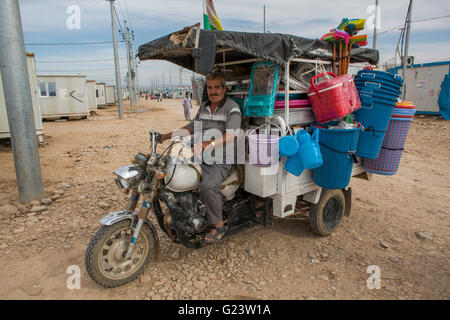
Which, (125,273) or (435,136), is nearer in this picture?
(125,273)

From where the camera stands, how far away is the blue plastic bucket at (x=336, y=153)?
10.3ft

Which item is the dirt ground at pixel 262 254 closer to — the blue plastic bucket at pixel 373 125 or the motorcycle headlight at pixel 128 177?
the motorcycle headlight at pixel 128 177

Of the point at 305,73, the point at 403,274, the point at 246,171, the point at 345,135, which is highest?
the point at 305,73

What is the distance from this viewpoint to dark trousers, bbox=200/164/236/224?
2.94 m

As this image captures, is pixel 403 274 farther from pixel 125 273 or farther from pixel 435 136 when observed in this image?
pixel 435 136

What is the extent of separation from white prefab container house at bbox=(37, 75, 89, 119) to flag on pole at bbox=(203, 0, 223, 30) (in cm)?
1677

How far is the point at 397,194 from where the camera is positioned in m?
5.36

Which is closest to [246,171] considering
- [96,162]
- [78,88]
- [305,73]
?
[305,73]

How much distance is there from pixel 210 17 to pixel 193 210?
89.5 inches

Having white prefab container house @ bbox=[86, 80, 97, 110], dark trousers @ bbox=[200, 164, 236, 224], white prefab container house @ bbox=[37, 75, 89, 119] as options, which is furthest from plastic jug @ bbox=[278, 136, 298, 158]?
white prefab container house @ bbox=[86, 80, 97, 110]

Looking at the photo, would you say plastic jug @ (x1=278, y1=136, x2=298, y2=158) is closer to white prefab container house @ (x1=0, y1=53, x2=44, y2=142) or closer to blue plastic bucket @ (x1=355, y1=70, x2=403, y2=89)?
blue plastic bucket @ (x1=355, y1=70, x2=403, y2=89)

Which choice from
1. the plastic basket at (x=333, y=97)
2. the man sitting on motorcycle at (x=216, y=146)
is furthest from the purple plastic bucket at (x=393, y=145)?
the man sitting on motorcycle at (x=216, y=146)

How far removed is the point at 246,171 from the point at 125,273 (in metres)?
1.64
